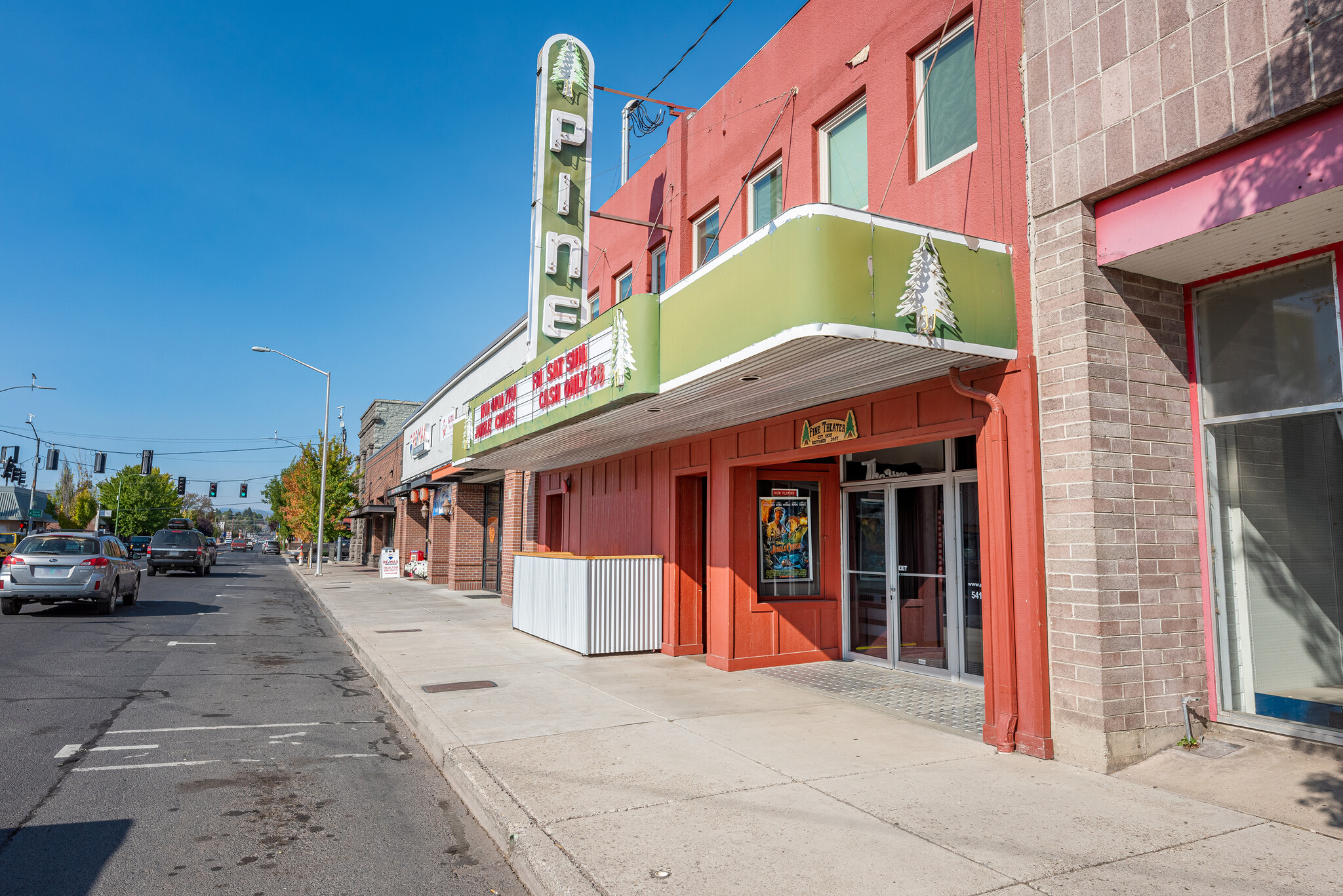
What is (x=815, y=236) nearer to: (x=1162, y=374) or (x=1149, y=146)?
(x=1149, y=146)

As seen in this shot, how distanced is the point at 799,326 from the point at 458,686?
19.4 ft

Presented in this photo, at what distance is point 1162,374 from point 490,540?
20.6 m

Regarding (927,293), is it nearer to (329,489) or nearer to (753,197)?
(753,197)

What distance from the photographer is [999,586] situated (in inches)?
255

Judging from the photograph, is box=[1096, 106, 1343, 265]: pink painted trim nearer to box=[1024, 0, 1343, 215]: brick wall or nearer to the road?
box=[1024, 0, 1343, 215]: brick wall

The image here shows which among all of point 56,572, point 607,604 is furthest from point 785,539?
point 56,572

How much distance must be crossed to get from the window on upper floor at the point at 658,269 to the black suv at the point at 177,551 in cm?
2762

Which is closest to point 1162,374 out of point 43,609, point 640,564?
point 640,564

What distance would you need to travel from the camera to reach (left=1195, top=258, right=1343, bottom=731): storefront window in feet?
19.0

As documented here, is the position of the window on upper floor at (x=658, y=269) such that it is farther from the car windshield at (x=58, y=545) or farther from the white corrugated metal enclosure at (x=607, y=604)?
the car windshield at (x=58, y=545)

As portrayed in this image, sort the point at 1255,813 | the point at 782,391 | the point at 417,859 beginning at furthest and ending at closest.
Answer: the point at 782,391 → the point at 1255,813 → the point at 417,859

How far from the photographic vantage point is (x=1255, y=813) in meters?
4.96

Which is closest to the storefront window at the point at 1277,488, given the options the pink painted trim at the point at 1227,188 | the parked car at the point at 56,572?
the pink painted trim at the point at 1227,188

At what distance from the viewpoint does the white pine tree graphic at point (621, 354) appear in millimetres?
8086
